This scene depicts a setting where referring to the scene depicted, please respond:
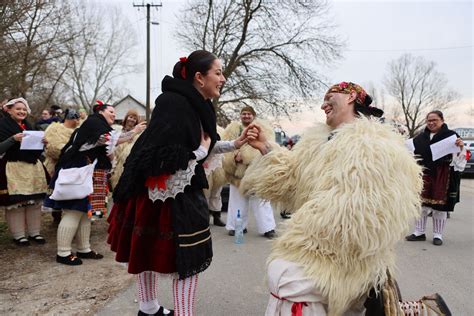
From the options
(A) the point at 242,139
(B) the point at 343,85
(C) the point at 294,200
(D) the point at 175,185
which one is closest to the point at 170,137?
(D) the point at 175,185

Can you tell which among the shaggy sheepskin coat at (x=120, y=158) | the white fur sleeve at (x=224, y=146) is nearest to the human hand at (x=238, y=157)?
the shaggy sheepskin coat at (x=120, y=158)

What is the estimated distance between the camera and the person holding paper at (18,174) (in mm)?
4594

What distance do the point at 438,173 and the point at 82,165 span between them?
16.1ft

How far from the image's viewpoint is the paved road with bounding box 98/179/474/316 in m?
3.30

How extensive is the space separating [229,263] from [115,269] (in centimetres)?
131

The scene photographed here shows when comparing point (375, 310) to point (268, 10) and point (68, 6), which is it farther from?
point (268, 10)

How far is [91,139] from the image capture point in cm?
402

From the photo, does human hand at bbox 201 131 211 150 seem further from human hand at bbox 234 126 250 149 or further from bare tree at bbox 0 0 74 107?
bare tree at bbox 0 0 74 107

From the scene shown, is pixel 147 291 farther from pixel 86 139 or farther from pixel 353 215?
pixel 86 139

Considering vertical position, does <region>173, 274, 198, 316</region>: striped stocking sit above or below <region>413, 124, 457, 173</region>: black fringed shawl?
below

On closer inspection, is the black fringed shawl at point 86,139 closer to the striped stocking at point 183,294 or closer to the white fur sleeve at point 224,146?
the white fur sleeve at point 224,146

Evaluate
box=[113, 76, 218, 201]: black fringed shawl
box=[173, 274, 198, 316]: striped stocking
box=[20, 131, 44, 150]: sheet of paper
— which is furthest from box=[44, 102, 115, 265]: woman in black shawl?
box=[173, 274, 198, 316]: striped stocking

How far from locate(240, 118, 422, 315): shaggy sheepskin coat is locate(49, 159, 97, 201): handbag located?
2.92 meters

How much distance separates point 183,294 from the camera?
Answer: 2.42 m
